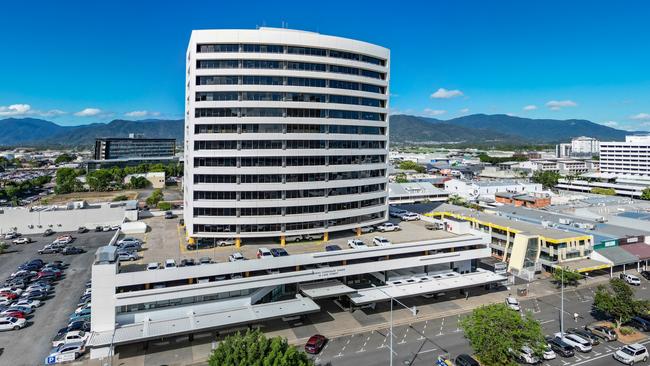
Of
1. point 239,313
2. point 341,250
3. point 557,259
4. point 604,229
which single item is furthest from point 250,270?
point 604,229

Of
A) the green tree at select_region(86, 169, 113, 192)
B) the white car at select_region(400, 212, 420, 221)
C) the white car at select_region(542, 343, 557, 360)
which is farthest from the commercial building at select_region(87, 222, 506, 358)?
the green tree at select_region(86, 169, 113, 192)

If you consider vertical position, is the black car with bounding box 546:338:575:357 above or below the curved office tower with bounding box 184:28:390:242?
below

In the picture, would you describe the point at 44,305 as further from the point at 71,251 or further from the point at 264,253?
the point at 264,253

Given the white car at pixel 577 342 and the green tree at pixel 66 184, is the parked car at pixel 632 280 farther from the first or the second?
the green tree at pixel 66 184

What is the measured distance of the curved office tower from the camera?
5703 centimetres

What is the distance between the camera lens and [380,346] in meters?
44.2

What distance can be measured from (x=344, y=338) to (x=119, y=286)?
25696mm

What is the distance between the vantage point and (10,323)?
1933 inches

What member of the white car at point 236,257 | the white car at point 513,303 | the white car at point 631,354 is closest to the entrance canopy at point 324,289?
the white car at point 236,257

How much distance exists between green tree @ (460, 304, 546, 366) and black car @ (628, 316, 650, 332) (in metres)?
20.5

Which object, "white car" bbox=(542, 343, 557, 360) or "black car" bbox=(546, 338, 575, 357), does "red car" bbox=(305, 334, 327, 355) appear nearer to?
"white car" bbox=(542, 343, 557, 360)

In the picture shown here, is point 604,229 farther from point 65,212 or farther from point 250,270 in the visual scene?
point 65,212

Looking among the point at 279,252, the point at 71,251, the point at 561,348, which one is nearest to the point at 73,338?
the point at 279,252

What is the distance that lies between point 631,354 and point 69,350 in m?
55.9
